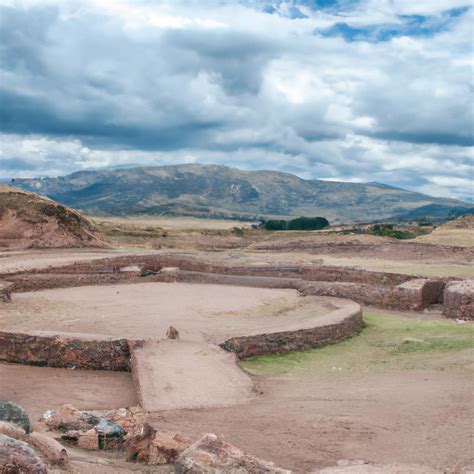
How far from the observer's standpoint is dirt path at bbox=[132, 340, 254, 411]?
761cm

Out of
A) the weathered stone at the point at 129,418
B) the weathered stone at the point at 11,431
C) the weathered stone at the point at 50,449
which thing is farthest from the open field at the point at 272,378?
the weathered stone at the point at 11,431

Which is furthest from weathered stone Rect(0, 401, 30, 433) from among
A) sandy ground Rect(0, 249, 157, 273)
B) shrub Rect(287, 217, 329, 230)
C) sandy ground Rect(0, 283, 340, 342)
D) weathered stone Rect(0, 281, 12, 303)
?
shrub Rect(287, 217, 329, 230)

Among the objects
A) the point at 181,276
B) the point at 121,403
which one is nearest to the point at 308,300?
the point at 181,276

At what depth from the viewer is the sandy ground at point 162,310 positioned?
11.9 meters

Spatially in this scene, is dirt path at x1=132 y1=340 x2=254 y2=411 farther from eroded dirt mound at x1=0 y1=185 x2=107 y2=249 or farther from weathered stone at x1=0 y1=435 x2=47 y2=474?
eroded dirt mound at x1=0 y1=185 x2=107 y2=249

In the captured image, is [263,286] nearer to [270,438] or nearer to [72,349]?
[72,349]

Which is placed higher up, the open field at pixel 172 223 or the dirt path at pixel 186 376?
the dirt path at pixel 186 376

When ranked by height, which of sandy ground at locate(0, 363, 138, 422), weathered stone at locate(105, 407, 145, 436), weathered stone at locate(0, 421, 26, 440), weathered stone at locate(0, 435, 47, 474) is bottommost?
sandy ground at locate(0, 363, 138, 422)

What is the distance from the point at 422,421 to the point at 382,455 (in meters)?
1.23

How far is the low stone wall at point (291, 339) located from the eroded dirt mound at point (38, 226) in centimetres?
2101

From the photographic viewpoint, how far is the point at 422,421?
6.72 metres

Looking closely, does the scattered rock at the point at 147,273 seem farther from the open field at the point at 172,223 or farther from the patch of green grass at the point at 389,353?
the open field at the point at 172,223

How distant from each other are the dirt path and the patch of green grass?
0.83 metres

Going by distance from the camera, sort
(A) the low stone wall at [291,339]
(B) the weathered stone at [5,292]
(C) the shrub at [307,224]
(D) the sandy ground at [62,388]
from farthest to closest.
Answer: (C) the shrub at [307,224]
(B) the weathered stone at [5,292]
(A) the low stone wall at [291,339]
(D) the sandy ground at [62,388]
